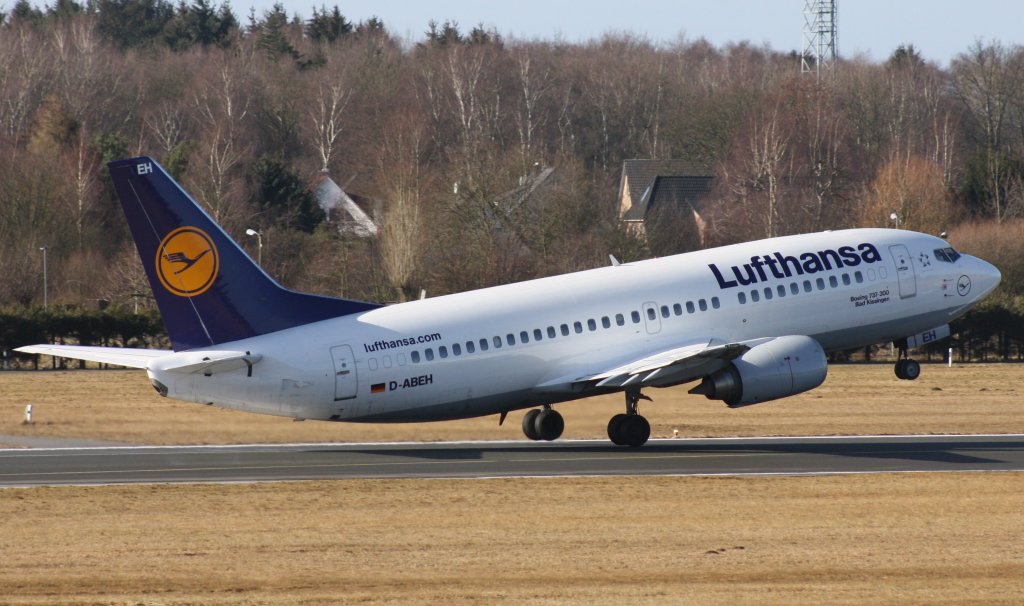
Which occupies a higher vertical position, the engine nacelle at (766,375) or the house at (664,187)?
the house at (664,187)

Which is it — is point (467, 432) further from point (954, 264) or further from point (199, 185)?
point (199, 185)

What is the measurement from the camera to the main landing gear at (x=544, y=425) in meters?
42.7

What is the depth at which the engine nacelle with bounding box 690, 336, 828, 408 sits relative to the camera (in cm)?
4009

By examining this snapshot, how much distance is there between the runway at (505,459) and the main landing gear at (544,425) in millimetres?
327

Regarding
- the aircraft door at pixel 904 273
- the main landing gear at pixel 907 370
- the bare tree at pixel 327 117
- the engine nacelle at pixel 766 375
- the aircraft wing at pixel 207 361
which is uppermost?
the bare tree at pixel 327 117

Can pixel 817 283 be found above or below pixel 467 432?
above

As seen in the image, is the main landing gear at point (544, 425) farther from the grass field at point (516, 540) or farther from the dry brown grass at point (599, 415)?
the grass field at point (516, 540)

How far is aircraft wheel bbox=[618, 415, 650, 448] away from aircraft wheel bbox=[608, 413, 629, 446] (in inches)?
1.9

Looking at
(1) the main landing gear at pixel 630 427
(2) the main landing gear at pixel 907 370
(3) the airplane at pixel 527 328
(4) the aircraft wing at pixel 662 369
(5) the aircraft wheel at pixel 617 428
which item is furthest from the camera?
(2) the main landing gear at pixel 907 370

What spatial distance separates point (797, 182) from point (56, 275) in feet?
191

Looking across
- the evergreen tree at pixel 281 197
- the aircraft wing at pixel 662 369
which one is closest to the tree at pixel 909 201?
the evergreen tree at pixel 281 197

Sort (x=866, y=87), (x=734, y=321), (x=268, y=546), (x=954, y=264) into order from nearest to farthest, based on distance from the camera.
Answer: (x=268, y=546), (x=734, y=321), (x=954, y=264), (x=866, y=87)

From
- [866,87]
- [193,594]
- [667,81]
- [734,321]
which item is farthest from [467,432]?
[667,81]

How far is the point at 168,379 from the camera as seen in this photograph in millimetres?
36750
